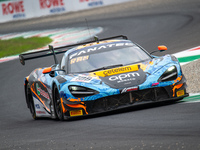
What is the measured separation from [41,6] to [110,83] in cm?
2338

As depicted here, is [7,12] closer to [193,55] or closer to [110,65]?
[193,55]

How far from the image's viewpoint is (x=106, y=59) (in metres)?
8.51

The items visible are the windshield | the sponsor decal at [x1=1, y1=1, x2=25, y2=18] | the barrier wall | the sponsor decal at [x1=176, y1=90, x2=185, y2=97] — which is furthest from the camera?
the sponsor decal at [x1=1, y1=1, x2=25, y2=18]

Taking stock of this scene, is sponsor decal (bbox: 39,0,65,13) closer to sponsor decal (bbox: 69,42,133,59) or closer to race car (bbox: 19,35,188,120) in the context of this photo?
sponsor decal (bbox: 69,42,133,59)

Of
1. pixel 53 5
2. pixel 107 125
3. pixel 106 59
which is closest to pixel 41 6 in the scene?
pixel 53 5

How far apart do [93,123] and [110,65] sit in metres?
1.66

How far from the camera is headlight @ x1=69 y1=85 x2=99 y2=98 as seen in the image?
746 centimetres

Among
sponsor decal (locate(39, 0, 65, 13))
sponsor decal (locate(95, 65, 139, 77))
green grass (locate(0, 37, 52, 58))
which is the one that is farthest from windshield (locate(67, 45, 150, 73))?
sponsor decal (locate(39, 0, 65, 13))

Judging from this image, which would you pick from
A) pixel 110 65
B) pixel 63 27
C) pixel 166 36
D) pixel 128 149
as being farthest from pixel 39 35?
pixel 128 149

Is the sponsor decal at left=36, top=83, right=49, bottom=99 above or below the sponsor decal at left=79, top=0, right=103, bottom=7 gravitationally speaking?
below

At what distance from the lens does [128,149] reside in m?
4.82

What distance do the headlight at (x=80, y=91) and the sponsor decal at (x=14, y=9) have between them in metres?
23.3

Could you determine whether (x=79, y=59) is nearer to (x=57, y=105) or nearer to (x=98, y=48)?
(x=98, y=48)

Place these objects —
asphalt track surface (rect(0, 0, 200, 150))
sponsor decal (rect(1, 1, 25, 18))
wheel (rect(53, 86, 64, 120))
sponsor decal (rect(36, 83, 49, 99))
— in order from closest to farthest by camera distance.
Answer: asphalt track surface (rect(0, 0, 200, 150)) < wheel (rect(53, 86, 64, 120)) < sponsor decal (rect(36, 83, 49, 99)) < sponsor decal (rect(1, 1, 25, 18))
